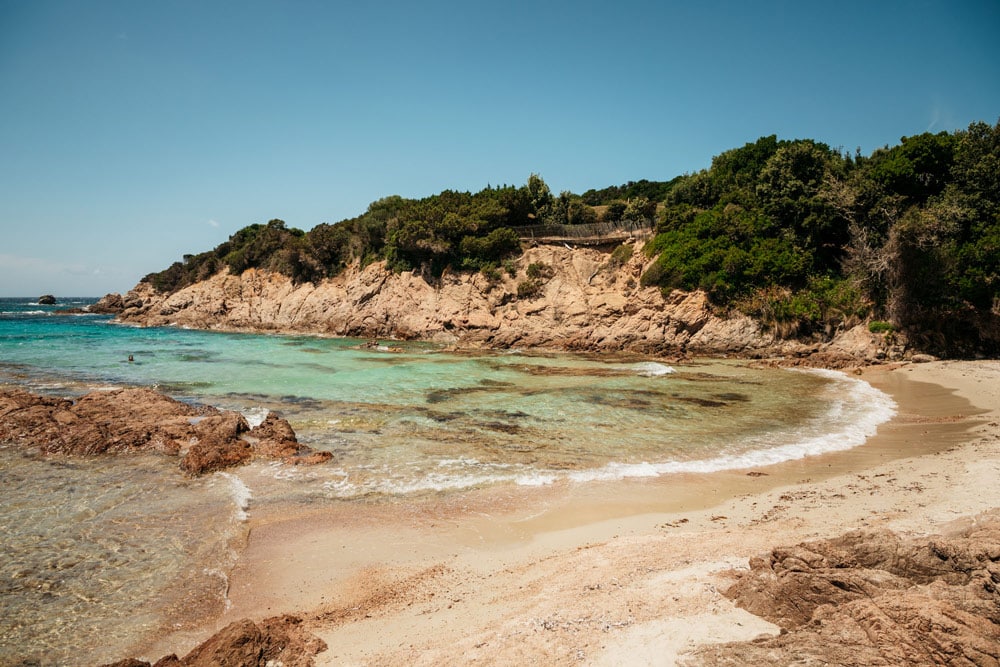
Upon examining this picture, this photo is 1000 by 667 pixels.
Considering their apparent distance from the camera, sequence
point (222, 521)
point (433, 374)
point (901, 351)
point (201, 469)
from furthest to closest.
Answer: point (901, 351)
point (433, 374)
point (201, 469)
point (222, 521)

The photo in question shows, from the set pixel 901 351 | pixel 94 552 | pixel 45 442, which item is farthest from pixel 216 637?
pixel 901 351

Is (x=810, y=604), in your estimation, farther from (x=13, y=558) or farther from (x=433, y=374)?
(x=433, y=374)

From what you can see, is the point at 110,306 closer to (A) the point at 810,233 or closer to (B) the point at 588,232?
(B) the point at 588,232

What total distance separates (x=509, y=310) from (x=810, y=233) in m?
21.7

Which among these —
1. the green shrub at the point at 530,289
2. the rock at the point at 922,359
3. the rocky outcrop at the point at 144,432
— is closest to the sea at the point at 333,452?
the rocky outcrop at the point at 144,432

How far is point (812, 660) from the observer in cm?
312

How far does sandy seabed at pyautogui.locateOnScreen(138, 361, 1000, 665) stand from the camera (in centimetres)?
419

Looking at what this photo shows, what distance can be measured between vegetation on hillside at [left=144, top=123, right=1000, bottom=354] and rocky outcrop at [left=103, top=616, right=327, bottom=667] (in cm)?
3041

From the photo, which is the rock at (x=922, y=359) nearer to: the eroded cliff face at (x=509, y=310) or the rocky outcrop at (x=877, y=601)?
the eroded cliff face at (x=509, y=310)

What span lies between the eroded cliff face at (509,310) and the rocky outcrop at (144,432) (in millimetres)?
25662

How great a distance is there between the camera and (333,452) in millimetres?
11328

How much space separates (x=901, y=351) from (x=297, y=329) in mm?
48624

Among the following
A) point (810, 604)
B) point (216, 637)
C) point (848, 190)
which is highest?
point (848, 190)

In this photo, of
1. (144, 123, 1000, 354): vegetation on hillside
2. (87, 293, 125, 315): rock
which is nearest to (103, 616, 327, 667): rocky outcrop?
(144, 123, 1000, 354): vegetation on hillside
